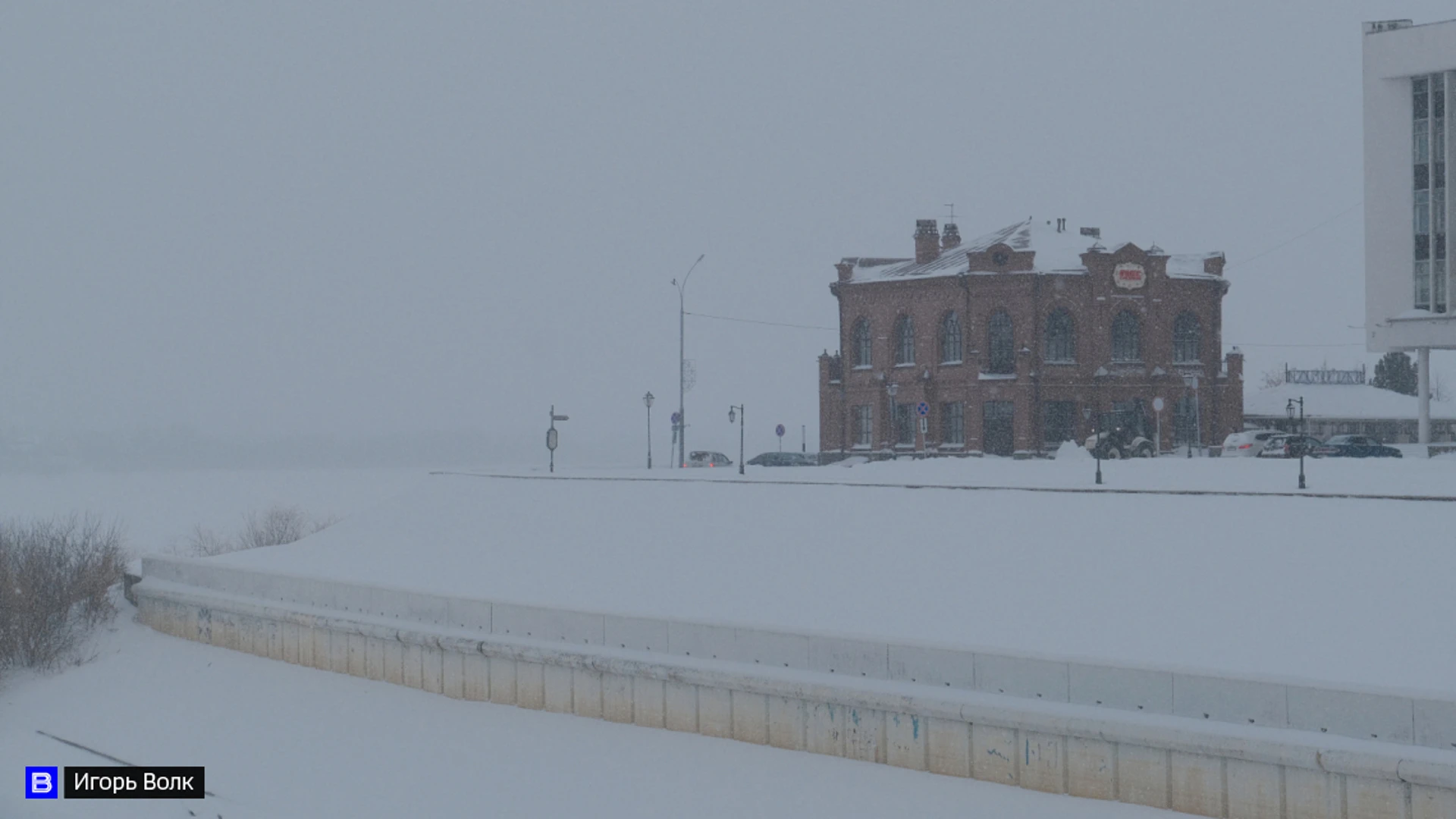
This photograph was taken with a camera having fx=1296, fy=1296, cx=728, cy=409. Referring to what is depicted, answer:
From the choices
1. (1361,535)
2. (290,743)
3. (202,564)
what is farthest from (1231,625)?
(202,564)

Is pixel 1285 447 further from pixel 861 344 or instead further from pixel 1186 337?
pixel 861 344

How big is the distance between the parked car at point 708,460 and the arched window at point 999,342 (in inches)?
606

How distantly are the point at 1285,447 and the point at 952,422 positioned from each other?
51.4ft

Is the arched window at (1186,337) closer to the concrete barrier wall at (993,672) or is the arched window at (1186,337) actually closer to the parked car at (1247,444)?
the parked car at (1247,444)

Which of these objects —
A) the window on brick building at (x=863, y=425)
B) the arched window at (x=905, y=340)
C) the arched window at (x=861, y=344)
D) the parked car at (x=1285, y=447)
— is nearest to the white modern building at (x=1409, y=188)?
the parked car at (x=1285, y=447)

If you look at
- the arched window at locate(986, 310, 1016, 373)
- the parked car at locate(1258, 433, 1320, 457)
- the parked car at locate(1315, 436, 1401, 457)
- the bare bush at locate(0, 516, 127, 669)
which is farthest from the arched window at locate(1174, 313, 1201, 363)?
the bare bush at locate(0, 516, 127, 669)

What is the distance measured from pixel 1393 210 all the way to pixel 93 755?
1799 inches

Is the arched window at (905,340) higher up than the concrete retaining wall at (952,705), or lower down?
higher up

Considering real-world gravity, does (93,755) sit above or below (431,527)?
below

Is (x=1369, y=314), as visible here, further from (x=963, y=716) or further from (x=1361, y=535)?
(x=963, y=716)

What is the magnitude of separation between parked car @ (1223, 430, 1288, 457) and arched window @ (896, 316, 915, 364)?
1571cm

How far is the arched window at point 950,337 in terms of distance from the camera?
5778cm

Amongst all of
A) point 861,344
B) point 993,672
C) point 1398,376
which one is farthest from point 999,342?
point 1398,376

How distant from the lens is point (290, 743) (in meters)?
23.8
